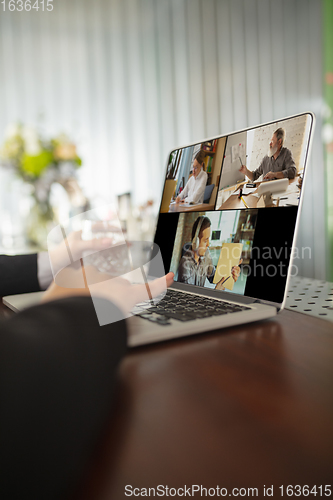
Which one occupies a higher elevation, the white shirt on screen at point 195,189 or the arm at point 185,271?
the white shirt on screen at point 195,189

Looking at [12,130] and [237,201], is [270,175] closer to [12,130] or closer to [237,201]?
[237,201]

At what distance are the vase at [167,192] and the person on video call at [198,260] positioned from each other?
12 cm

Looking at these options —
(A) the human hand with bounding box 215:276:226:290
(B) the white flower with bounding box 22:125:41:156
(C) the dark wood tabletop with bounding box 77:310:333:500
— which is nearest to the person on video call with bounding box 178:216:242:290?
(A) the human hand with bounding box 215:276:226:290

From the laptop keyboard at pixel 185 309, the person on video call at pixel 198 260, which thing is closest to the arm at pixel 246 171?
the person on video call at pixel 198 260

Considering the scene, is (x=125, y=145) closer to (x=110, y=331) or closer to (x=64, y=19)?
(x=64, y=19)

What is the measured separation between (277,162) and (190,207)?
0.67 ft

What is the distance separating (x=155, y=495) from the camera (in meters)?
0.20

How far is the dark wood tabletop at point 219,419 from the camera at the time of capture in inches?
8.2

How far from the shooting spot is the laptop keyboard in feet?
1.46

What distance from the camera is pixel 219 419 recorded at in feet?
0.85

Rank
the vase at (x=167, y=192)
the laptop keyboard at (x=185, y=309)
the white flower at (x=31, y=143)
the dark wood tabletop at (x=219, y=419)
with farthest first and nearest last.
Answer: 1. the white flower at (x=31, y=143)
2. the vase at (x=167, y=192)
3. the laptop keyboard at (x=185, y=309)
4. the dark wood tabletop at (x=219, y=419)

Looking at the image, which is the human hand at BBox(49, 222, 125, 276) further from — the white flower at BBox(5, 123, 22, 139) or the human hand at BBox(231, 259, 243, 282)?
the white flower at BBox(5, 123, 22, 139)

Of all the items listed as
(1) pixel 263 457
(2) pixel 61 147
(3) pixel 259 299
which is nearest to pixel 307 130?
(3) pixel 259 299

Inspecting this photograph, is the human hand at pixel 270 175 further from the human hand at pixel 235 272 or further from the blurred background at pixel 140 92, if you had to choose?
the blurred background at pixel 140 92
